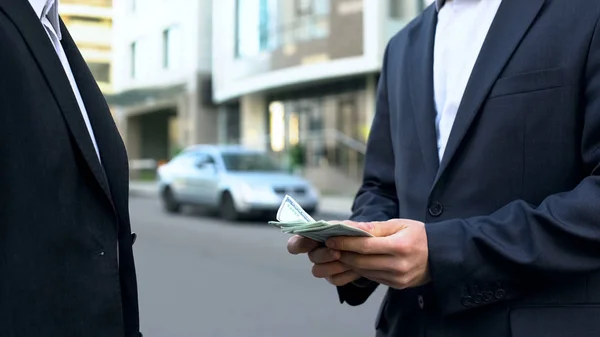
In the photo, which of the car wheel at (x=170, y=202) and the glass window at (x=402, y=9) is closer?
the car wheel at (x=170, y=202)

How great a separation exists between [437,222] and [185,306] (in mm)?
4606

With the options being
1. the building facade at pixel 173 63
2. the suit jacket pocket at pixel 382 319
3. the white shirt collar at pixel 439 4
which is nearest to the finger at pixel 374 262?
the suit jacket pocket at pixel 382 319

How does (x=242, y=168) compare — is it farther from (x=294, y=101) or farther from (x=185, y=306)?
(x=294, y=101)

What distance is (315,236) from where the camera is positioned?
1.21 meters

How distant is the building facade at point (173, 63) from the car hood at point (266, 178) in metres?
11.3

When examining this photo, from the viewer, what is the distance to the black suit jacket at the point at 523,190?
119 centimetres

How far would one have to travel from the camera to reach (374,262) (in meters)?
1.20

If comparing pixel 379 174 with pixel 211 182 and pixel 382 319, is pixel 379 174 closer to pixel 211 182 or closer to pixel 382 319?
pixel 382 319

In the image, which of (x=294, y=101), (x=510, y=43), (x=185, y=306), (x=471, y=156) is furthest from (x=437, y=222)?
(x=294, y=101)

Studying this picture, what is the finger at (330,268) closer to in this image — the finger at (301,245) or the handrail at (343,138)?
the finger at (301,245)

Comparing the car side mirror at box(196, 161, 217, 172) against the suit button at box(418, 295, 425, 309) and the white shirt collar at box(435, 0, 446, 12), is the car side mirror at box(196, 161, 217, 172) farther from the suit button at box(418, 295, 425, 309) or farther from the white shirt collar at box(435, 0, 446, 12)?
the suit button at box(418, 295, 425, 309)

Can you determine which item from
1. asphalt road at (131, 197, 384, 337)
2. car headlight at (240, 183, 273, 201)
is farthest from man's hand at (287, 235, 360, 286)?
car headlight at (240, 183, 273, 201)

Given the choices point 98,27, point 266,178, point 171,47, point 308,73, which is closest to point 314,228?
point 266,178

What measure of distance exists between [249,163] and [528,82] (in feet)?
38.8
